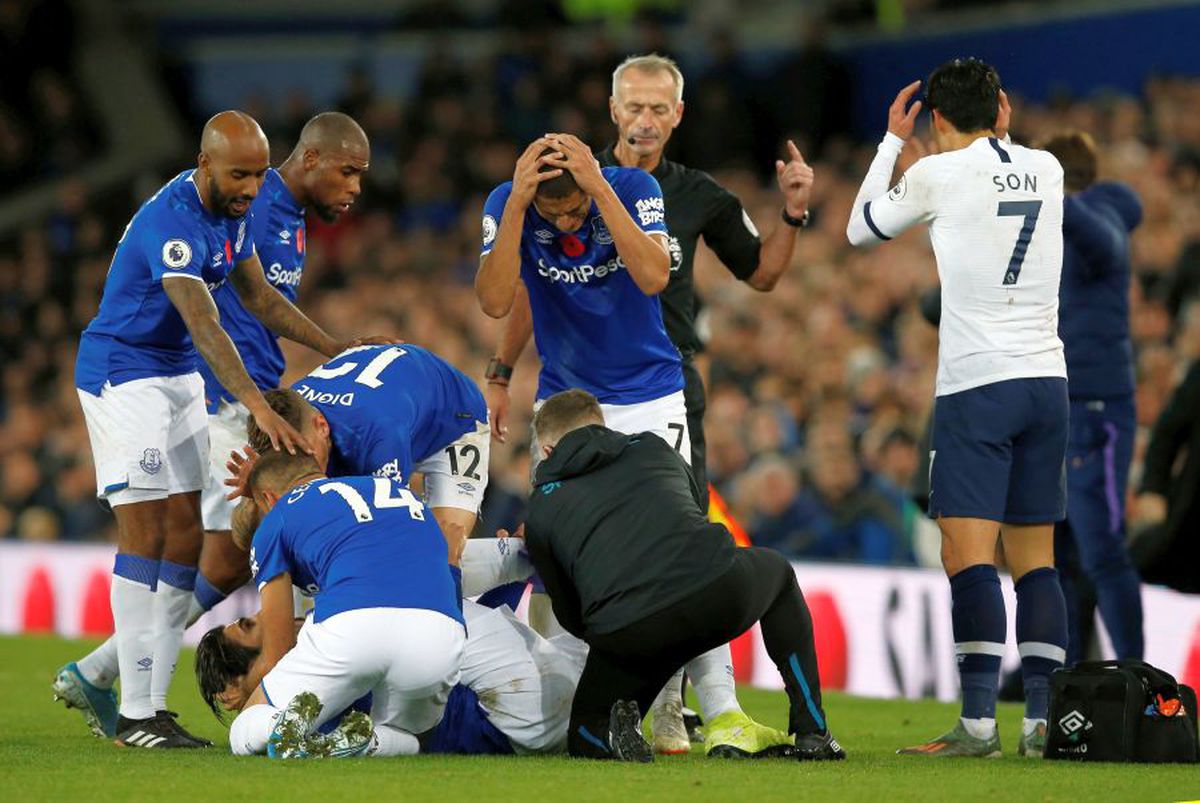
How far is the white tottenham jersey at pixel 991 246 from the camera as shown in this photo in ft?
24.1

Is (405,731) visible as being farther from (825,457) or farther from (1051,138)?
(825,457)

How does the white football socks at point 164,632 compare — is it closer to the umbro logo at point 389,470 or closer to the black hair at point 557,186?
the umbro logo at point 389,470

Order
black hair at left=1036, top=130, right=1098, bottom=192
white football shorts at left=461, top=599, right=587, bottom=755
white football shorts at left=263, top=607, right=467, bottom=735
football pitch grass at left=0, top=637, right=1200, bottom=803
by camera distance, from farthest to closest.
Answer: black hair at left=1036, top=130, right=1098, bottom=192 < white football shorts at left=461, top=599, right=587, bottom=755 < white football shorts at left=263, top=607, right=467, bottom=735 < football pitch grass at left=0, top=637, right=1200, bottom=803

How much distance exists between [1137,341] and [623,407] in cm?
570

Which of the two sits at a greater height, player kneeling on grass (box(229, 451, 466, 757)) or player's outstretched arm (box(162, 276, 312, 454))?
player's outstretched arm (box(162, 276, 312, 454))

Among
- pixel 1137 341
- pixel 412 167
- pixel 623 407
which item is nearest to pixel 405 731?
pixel 623 407

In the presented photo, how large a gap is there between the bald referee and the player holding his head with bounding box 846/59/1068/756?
1.03 meters

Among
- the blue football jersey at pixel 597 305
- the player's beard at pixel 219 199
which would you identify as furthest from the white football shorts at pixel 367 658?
→ the player's beard at pixel 219 199

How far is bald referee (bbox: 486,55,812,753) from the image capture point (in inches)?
A: 331

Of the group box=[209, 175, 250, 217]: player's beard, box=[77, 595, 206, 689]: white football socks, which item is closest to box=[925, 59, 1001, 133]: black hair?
box=[209, 175, 250, 217]: player's beard

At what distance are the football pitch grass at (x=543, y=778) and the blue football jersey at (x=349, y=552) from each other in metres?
0.57

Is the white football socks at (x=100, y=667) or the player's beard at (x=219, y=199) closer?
the player's beard at (x=219, y=199)

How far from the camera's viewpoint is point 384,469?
7465mm

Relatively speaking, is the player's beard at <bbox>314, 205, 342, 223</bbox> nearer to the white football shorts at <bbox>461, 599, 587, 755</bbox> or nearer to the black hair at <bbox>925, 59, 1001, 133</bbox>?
the white football shorts at <bbox>461, 599, 587, 755</bbox>
